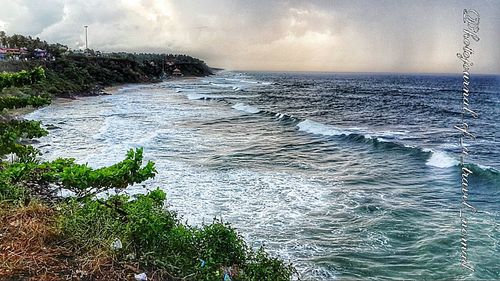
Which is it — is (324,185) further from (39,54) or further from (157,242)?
(39,54)

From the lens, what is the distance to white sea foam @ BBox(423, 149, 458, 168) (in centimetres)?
2038

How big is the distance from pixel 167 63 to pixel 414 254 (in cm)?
15220

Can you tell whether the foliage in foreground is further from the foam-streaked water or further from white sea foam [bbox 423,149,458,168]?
white sea foam [bbox 423,149,458,168]

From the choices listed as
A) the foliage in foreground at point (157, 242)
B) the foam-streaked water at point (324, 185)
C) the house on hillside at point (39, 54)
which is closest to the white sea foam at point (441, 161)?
the foam-streaked water at point (324, 185)

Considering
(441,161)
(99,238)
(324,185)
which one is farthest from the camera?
(441,161)

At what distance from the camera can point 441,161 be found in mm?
20922

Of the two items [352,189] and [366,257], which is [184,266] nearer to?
[366,257]

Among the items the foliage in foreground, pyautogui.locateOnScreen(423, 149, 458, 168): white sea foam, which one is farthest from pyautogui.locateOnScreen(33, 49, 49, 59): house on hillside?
the foliage in foreground

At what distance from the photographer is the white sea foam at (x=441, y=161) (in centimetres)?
2038

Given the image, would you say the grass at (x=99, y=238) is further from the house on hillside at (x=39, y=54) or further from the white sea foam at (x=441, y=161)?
the house on hillside at (x=39, y=54)

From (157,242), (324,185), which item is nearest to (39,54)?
(324,185)

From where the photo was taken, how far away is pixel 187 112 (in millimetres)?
41938

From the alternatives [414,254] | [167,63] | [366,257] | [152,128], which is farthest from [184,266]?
[167,63]

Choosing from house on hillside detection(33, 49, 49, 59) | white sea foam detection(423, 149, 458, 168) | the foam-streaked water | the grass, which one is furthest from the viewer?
house on hillside detection(33, 49, 49, 59)
